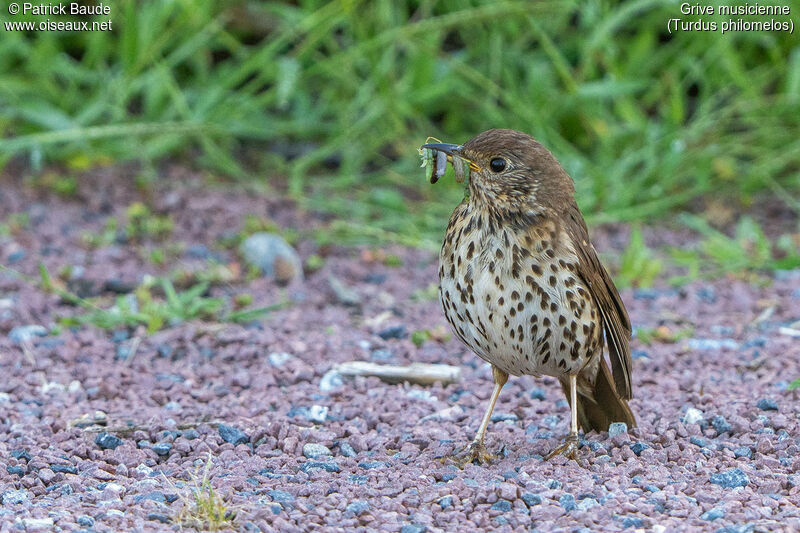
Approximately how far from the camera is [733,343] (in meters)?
5.14

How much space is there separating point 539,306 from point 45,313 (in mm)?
2749

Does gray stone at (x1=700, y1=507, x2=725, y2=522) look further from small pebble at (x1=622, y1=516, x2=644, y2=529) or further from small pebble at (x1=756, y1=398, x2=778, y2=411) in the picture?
small pebble at (x1=756, y1=398, x2=778, y2=411)

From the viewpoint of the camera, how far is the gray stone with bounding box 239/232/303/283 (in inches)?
238

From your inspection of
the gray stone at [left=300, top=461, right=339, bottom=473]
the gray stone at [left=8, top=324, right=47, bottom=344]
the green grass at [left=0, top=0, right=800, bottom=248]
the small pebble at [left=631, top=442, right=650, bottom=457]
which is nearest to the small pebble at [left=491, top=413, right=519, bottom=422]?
the small pebble at [left=631, top=442, right=650, bottom=457]

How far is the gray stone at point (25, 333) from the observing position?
4965 mm

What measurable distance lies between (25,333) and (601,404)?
2581 mm

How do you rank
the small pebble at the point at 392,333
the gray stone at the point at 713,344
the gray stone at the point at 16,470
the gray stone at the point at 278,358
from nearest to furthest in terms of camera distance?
the gray stone at the point at 16,470 < the gray stone at the point at 278,358 < the gray stone at the point at 713,344 < the small pebble at the point at 392,333

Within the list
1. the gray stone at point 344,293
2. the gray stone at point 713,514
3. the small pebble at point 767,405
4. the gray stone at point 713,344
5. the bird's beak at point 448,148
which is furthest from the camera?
the gray stone at point 344,293

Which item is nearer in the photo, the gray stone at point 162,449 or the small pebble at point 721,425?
the gray stone at point 162,449

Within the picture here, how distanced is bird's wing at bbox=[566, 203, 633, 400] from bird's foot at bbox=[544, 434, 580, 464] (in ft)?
1.11

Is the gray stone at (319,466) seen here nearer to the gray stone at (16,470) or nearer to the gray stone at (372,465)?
the gray stone at (372,465)

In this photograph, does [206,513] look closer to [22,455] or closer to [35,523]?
[35,523]

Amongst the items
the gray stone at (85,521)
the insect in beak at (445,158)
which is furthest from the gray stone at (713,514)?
the gray stone at (85,521)

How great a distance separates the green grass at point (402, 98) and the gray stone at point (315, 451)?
2.79m
